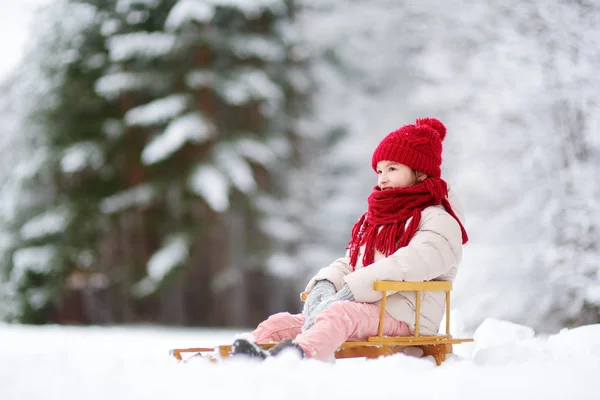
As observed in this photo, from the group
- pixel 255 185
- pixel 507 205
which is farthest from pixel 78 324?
pixel 507 205

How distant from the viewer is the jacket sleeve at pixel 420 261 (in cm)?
260

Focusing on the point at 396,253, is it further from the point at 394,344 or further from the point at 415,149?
the point at 415,149

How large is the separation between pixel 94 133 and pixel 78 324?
236 centimetres

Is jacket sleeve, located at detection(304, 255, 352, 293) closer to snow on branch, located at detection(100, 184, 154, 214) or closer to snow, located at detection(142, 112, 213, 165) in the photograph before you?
snow, located at detection(142, 112, 213, 165)

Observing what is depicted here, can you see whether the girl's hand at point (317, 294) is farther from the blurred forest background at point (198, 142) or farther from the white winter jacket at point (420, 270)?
the blurred forest background at point (198, 142)

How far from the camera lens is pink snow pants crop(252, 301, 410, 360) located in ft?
7.73

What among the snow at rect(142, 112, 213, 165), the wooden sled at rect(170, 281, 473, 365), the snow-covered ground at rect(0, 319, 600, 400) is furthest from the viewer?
the snow at rect(142, 112, 213, 165)

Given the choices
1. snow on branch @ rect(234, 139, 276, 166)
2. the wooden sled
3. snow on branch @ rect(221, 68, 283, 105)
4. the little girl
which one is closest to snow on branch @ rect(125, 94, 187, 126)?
snow on branch @ rect(221, 68, 283, 105)

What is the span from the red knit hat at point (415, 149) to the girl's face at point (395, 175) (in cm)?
4

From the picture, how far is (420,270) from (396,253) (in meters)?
0.11

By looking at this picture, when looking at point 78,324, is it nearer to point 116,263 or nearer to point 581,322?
point 116,263

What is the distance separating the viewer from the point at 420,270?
262cm

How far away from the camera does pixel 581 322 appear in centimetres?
469

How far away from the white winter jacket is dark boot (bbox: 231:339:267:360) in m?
0.54
